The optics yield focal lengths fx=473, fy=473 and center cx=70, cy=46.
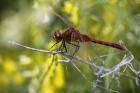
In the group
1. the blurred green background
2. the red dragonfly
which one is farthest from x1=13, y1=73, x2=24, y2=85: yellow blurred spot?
the red dragonfly

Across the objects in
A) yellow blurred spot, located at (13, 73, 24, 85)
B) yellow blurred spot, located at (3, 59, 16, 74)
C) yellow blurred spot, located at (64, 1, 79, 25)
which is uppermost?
Result: yellow blurred spot, located at (64, 1, 79, 25)

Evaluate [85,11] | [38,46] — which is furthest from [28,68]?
[85,11]

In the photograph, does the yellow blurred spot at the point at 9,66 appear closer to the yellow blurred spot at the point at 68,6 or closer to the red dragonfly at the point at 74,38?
the yellow blurred spot at the point at 68,6

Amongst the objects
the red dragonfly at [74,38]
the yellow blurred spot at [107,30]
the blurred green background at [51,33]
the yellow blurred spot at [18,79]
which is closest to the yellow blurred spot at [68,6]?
the blurred green background at [51,33]

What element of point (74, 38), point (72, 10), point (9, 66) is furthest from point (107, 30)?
point (9, 66)

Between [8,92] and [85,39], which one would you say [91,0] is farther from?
[8,92]

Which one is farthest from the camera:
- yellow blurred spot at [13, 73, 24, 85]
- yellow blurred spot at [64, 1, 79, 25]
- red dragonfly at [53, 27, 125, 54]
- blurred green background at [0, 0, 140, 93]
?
yellow blurred spot at [13, 73, 24, 85]

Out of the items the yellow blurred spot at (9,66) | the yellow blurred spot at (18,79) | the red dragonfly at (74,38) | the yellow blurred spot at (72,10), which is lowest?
the yellow blurred spot at (18,79)

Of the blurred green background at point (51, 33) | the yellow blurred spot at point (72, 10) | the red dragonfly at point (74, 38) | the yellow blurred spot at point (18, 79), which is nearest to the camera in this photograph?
the red dragonfly at point (74, 38)

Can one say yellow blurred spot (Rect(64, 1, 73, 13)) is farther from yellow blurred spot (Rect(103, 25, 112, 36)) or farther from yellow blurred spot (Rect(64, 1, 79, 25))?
yellow blurred spot (Rect(103, 25, 112, 36))
